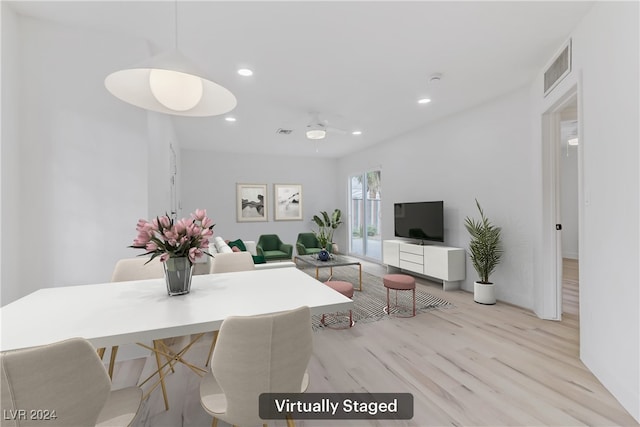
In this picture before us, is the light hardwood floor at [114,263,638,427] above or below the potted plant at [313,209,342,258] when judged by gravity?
below

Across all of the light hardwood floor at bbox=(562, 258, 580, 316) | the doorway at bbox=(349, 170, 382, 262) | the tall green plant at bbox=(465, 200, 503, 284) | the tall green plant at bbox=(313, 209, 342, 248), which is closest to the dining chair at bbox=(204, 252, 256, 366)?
the tall green plant at bbox=(465, 200, 503, 284)

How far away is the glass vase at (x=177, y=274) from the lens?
1555 millimetres

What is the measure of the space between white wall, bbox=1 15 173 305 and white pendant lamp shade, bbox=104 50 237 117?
3.59ft

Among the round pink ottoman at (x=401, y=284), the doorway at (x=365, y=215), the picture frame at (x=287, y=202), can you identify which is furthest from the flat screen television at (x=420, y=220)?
the picture frame at (x=287, y=202)

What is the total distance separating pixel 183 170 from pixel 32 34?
4648 mm

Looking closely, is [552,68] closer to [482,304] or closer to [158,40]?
[482,304]

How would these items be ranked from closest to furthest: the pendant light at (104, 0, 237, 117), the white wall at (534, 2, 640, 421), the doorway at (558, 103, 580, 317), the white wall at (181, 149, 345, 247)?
1. the pendant light at (104, 0, 237, 117)
2. the white wall at (534, 2, 640, 421)
3. the doorway at (558, 103, 580, 317)
4. the white wall at (181, 149, 345, 247)

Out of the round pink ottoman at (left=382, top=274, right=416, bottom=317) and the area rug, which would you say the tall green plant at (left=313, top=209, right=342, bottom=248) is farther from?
the round pink ottoman at (left=382, top=274, right=416, bottom=317)

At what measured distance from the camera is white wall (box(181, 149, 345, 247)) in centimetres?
687

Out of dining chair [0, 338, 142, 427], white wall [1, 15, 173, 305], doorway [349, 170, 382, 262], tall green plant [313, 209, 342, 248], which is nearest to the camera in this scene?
dining chair [0, 338, 142, 427]

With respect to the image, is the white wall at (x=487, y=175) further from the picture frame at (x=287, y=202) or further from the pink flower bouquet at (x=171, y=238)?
the pink flower bouquet at (x=171, y=238)

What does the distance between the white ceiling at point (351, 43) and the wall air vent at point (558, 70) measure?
0.32 ft

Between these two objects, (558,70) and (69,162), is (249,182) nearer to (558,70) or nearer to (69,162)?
(69,162)

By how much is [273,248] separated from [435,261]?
3.63m
